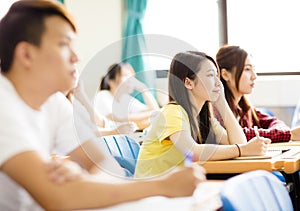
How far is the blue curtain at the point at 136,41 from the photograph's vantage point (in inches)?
204

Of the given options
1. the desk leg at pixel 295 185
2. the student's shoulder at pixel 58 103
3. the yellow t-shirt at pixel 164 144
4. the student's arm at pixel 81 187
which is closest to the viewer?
the student's arm at pixel 81 187

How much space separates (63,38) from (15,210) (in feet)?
1.35

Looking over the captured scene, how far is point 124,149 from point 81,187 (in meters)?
1.54

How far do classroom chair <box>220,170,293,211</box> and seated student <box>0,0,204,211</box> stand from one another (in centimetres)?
14

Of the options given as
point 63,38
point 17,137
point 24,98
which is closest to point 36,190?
point 17,137

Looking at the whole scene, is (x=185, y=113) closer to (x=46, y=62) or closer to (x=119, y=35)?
(x=46, y=62)

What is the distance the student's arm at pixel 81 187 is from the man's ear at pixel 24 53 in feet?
0.70

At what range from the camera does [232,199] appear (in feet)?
4.33

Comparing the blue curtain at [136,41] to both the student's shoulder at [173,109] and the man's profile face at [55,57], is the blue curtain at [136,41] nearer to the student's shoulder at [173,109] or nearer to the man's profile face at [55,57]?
the student's shoulder at [173,109]

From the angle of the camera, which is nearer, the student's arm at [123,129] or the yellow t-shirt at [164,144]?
the yellow t-shirt at [164,144]

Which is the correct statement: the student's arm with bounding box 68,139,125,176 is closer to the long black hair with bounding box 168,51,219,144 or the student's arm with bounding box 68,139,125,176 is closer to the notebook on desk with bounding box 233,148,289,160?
the long black hair with bounding box 168,51,219,144

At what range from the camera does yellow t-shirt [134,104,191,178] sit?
241 cm

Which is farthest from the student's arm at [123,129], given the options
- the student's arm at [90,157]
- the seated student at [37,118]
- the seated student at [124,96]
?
the seated student at [37,118]

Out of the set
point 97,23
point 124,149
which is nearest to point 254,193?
point 124,149
